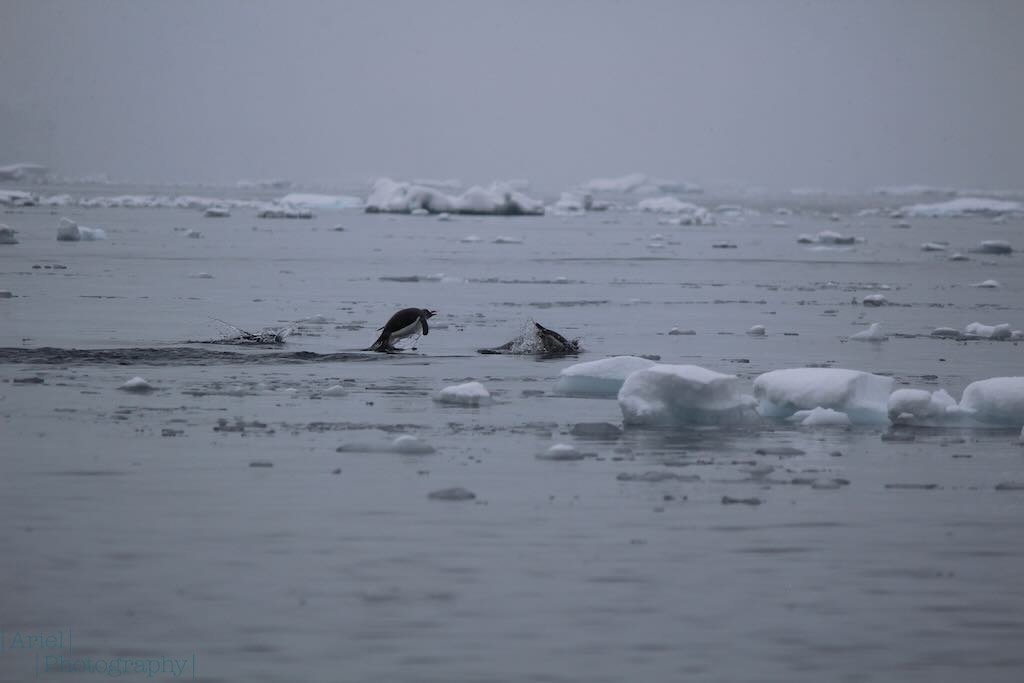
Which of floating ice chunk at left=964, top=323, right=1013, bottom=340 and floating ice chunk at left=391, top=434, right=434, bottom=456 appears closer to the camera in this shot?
floating ice chunk at left=391, top=434, right=434, bottom=456

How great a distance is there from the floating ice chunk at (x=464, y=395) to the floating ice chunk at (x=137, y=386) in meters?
2.15

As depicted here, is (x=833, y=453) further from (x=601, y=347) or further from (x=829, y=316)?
(x=829, y=316)

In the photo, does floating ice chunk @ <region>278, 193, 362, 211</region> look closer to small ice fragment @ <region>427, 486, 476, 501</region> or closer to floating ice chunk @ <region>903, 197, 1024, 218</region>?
floating ice chunk @ <region>903, 197, 1024, 218</region>

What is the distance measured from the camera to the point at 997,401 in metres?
10.5

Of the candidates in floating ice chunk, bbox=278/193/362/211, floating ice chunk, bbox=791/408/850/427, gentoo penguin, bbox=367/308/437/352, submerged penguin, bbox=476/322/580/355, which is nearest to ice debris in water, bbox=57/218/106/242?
gentoo penguin, bbox=367/308/437/352

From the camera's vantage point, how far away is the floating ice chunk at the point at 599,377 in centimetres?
1169

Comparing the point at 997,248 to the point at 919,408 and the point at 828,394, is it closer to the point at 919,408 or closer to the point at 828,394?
the point at 919,408

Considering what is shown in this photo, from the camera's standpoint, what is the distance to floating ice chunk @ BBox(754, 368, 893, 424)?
10602 mm

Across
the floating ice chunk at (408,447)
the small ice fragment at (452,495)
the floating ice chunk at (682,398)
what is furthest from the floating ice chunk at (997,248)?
→ the small ice fragment at (452,495)

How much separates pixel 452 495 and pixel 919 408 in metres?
4.18

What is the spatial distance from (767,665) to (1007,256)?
35.5 m

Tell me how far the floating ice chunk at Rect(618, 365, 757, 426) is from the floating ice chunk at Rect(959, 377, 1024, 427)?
5.17 feet

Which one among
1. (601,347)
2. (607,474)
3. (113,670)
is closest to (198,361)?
(601,347)

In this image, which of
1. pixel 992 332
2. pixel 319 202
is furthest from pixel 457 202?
pixel 992 332
